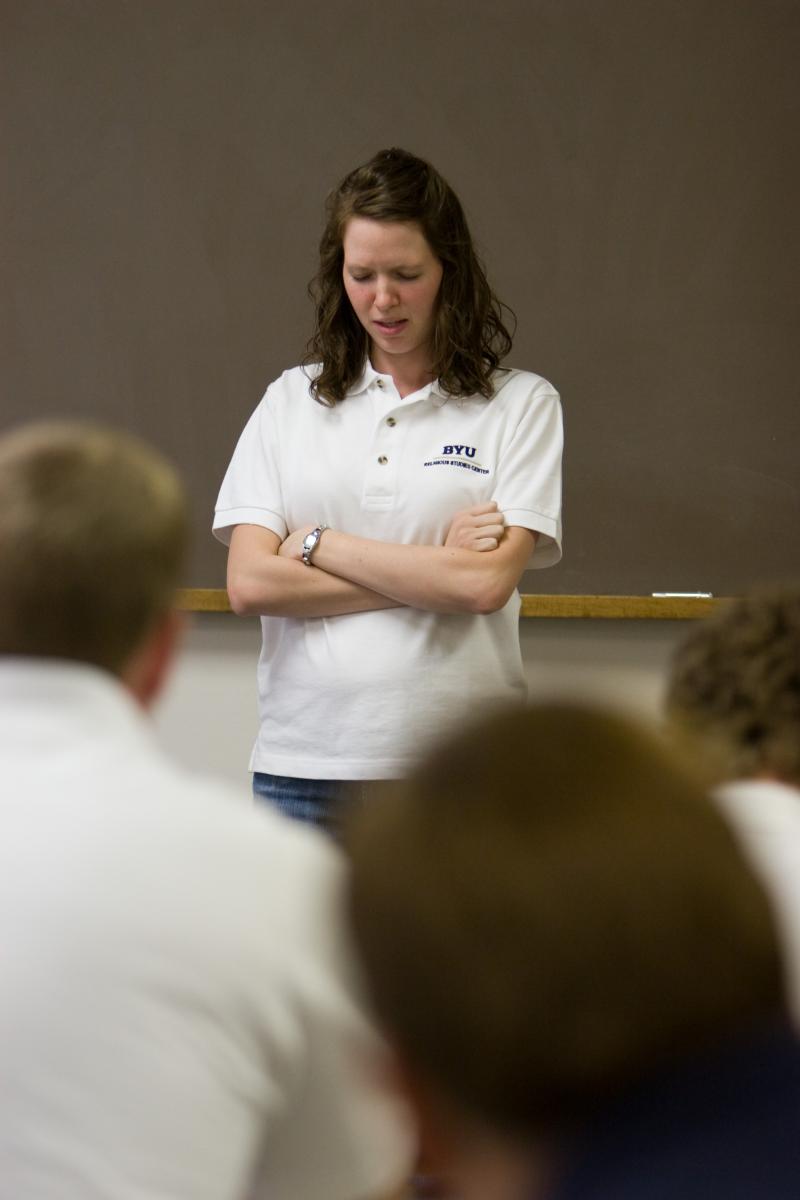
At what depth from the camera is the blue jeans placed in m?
2.38

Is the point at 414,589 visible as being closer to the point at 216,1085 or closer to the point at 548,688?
the point at 216,1085

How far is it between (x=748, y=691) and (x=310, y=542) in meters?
1.23

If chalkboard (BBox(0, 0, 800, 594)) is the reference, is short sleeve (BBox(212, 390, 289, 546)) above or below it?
below

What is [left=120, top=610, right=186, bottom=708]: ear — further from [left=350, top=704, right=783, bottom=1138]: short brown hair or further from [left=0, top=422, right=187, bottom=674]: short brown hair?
[left=350, top=704, right=783, bottom=1138]: short brown hair

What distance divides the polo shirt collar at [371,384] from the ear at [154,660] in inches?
53.6

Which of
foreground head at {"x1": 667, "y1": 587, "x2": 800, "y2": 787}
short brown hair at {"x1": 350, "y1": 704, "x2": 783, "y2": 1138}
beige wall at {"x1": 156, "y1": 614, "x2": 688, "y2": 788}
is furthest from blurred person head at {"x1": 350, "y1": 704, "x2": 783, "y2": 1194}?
beige wall at {"x1": 156, "y1": 614, "x2": 688, "y2": 788}

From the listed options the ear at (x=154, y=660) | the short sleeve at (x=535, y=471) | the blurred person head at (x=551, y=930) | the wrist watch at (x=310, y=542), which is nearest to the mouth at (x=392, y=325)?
the short sleeve at (x=535, y=471)

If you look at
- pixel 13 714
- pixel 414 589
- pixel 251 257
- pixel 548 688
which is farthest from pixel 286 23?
pixel 548 688

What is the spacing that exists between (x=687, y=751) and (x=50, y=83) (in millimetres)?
3561

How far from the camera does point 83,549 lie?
1080 mm

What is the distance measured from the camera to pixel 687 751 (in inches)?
26.2

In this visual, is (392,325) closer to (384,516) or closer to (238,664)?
(384,516)

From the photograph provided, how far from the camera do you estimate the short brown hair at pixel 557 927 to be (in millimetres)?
587

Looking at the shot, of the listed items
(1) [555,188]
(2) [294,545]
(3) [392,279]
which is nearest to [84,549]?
(2) [294,545]
